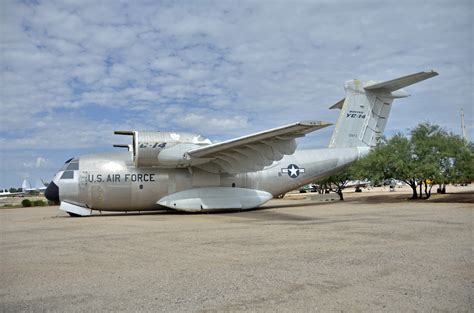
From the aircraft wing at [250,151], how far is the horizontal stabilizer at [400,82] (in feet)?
23.2

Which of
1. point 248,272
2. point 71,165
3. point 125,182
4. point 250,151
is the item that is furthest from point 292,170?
point 248,272

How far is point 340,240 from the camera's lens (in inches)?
342

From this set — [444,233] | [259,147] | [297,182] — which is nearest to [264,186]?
[297,182]

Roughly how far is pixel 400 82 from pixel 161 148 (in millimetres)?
12695

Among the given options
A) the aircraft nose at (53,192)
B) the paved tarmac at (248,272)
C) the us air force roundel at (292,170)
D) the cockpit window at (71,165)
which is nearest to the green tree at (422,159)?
the us air force roundel at (292,170)

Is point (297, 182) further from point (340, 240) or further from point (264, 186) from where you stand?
point (340, 240)

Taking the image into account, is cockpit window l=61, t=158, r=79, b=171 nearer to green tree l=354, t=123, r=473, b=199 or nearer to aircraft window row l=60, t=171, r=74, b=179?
aircraft window row l=60, t=171, r=74, b=179

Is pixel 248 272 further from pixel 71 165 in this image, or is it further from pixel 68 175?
pixel 71 165

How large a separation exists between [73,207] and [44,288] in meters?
13.3

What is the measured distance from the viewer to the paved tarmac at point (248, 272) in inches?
175

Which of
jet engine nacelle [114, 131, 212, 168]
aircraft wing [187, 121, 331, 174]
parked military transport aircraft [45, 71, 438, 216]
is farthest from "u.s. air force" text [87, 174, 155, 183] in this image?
aircraft wing [187, 121, 331, 174]

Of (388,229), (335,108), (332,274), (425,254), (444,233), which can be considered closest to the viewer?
(332,274)

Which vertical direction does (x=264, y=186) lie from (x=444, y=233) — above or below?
above

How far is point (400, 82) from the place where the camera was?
68.5 ft
